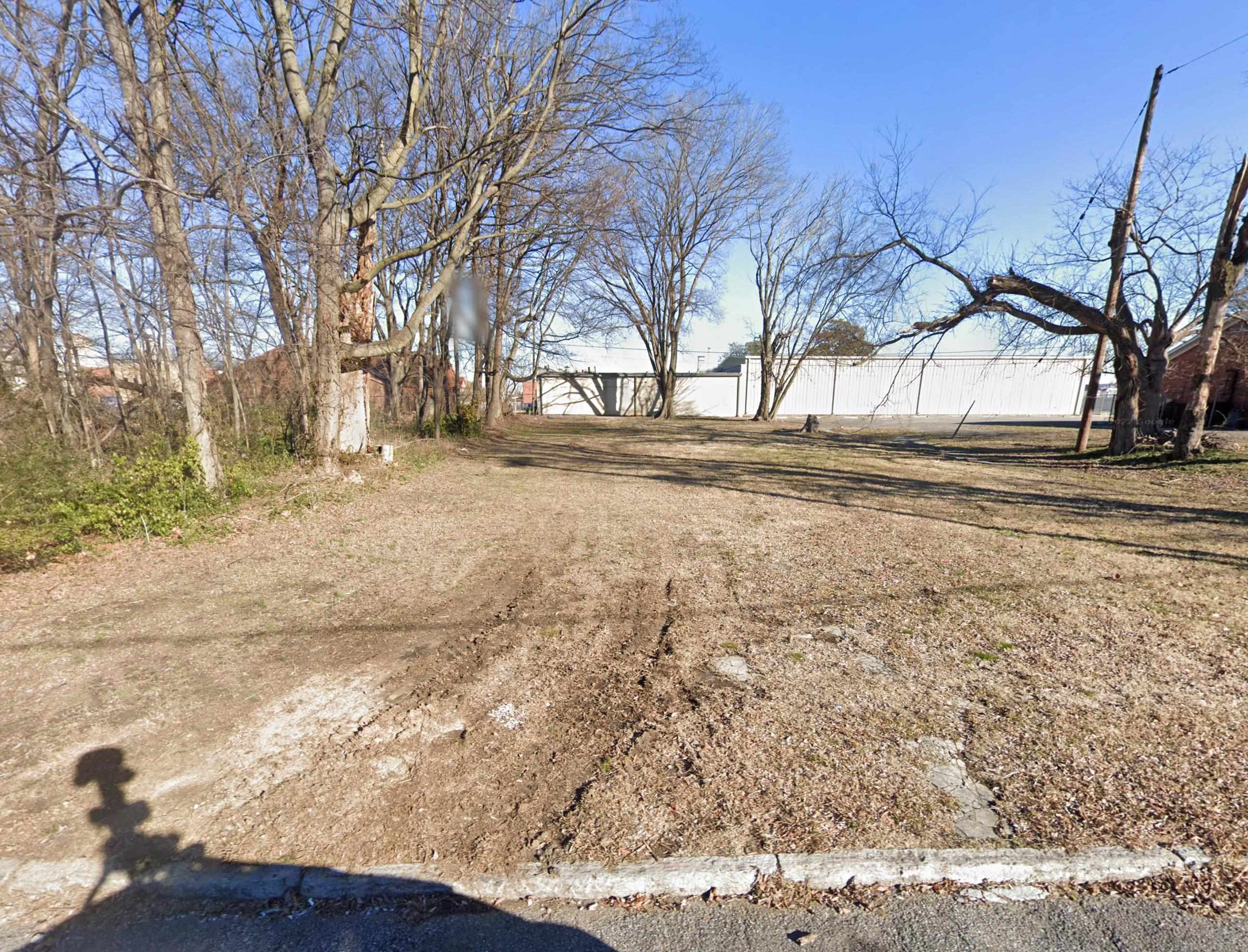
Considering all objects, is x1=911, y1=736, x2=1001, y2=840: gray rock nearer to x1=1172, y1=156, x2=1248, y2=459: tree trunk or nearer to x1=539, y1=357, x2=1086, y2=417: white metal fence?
x1=1172, y1=156, x2=1248, y2=459: tree trunk

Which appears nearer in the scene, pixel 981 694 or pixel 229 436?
pixel 981 694

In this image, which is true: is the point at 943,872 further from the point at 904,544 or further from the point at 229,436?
the point at 229,436

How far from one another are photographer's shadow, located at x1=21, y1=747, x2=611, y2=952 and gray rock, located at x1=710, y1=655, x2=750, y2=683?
1848 millimetres

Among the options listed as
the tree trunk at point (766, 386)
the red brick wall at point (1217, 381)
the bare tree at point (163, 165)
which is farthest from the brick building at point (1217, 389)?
the bare tree at point (163, 165)

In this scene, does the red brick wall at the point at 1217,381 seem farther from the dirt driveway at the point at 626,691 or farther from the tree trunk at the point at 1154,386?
the dirt driveway at the point at 626,691

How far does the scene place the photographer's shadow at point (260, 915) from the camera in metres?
1.88

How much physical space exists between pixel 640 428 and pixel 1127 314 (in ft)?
50.2

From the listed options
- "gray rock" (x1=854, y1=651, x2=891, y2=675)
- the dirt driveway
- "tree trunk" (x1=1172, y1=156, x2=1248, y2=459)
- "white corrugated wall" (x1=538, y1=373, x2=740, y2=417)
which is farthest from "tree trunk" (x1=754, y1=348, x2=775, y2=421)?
"gray rock" (x1=854, y1=651, x2=891, y2=675)

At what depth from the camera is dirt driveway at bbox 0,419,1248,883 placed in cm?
234

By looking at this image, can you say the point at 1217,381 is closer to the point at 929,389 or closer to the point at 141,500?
the point at 929,389

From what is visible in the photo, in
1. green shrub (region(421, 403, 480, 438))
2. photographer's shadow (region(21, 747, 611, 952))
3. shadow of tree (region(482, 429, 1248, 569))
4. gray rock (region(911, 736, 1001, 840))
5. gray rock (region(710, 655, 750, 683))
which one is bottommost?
photographer's shadow (region(21, 747, 611, 952))

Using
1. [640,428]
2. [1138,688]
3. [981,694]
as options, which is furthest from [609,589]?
[640,428]

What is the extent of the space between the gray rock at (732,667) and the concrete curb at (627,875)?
4.53ft

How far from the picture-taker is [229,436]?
353 inches
